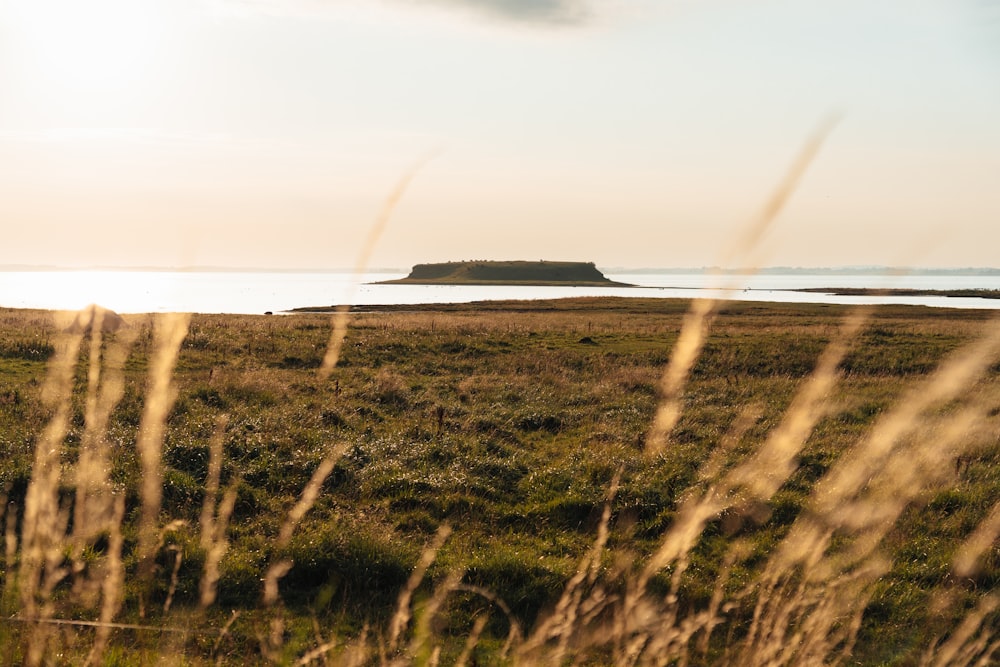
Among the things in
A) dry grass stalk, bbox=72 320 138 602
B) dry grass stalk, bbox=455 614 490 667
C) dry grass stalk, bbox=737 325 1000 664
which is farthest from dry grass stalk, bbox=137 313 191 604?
dry grass stalk, bbox=737 325 1000 664

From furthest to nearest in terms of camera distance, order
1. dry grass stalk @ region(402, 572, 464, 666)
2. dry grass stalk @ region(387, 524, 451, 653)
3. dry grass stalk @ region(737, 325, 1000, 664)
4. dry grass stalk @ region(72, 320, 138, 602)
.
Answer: dry grass stalk @ region(72, 320, 138, 602), dry grass stalk @ region(737, 325, 1000, 664), dry grass stalk @ region(402, 572, 464, 666), dry grass stalk @ region(387, 524, 451, 653)

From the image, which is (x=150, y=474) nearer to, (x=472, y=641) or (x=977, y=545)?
(x=472, y=641)

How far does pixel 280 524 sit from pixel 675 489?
590 cm

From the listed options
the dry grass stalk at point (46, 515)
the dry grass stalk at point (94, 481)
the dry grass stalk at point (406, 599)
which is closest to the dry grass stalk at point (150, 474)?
the dry grass stalk at point (94, 481)

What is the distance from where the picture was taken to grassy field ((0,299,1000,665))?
5.83 metres

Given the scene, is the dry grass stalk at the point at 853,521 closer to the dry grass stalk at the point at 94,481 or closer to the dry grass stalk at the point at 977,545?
the dry grass stalk at the point at 977,545

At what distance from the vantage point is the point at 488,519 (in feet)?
35.4

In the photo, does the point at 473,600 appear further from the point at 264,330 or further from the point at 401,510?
the point at 264,330

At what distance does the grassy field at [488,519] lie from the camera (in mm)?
5832

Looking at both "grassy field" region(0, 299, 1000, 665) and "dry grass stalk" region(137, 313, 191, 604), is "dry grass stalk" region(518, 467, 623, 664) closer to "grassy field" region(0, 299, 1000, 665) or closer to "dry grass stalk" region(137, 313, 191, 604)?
"grassy field" region(0, 299, 1000, 665)

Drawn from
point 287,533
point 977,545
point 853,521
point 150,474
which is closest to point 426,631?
point 287,533

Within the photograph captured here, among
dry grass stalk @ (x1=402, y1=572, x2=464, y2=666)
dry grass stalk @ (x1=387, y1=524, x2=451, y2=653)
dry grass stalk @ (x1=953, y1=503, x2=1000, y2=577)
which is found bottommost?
dry grass stalk @ (x1=402, y1=572, x2=464, y2=666)

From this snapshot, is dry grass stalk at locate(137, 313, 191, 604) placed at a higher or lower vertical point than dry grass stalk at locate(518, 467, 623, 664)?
higher

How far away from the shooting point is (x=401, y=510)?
35.8 feet
